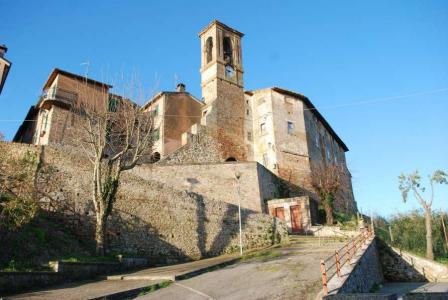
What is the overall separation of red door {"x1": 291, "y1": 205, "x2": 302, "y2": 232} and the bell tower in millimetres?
9558

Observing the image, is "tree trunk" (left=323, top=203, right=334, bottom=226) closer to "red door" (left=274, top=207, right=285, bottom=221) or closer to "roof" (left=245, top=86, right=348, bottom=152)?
"red door" (left=274, top=207, right=285, bottom=221)

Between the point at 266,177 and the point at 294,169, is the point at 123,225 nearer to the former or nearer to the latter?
the point at 266,177

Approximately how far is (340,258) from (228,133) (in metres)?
22.5

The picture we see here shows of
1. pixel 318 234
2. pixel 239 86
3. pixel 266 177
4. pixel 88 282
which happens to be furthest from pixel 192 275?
pixel 239 86

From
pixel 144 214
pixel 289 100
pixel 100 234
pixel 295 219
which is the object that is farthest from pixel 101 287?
pixel 289 100

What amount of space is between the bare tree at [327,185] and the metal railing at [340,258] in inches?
250

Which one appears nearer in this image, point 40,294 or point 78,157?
point 40,294

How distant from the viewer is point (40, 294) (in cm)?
862

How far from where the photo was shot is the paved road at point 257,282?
872 centimetres

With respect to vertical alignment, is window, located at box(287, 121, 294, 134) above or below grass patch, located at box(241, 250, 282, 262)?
above

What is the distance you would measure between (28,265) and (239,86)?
2865 centimetres

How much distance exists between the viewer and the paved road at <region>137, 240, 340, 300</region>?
8.72 metres

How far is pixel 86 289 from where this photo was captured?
9.27 m

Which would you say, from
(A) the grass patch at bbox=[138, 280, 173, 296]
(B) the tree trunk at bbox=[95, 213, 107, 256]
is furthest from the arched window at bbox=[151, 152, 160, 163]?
(A) the grass patch at bbox=[138, 280, 173, 296]
